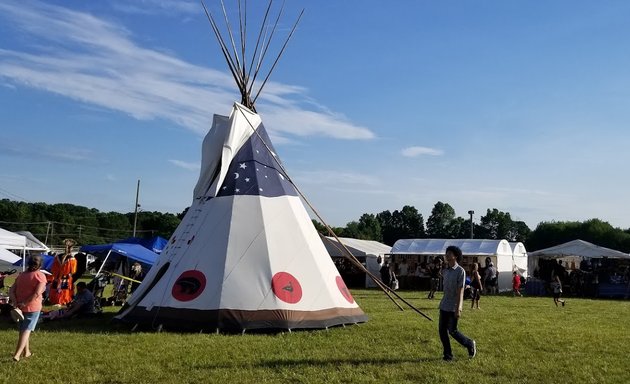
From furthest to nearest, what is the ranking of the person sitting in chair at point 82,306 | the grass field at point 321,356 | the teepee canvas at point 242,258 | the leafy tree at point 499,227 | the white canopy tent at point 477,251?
the leafy tree at point 499,227 < the white canopy tent at point 477,251 < the person sitting in chair at point 82,306 < the teepee canvas at point 242,258 < the grass field at point 321,356

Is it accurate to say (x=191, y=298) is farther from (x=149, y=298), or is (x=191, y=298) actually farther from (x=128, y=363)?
(x=128, y=363)

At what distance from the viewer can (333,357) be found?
809 cm

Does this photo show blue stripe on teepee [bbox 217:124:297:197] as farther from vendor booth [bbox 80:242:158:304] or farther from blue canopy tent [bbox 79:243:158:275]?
blue canopy tent [bbox 79:243:158:275]

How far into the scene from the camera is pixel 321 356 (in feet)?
26.7

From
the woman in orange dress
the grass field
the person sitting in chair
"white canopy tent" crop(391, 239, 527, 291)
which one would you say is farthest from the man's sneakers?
"white canopy tent" crop(391, 239, 527, 291)

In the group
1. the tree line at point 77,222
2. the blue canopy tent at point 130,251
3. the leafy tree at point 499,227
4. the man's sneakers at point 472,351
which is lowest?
the man's sneakers at point 472,351

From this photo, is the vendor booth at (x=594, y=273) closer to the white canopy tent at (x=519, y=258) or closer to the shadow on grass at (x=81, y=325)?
the white canopy tent at (x=519, y=258)

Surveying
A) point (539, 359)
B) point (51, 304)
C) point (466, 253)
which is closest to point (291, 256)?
point (539, 359)

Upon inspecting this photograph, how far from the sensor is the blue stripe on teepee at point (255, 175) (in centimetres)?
1124

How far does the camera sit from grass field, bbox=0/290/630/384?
7.04 meters

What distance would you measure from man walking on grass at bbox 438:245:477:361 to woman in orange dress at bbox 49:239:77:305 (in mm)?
9980

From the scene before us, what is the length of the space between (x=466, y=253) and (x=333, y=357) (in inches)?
799

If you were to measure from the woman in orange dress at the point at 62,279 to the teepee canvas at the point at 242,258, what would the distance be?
435 cm

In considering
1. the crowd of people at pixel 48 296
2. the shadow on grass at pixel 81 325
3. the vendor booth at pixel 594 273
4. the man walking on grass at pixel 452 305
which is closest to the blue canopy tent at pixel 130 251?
the crowd of people at pixel 48 296
